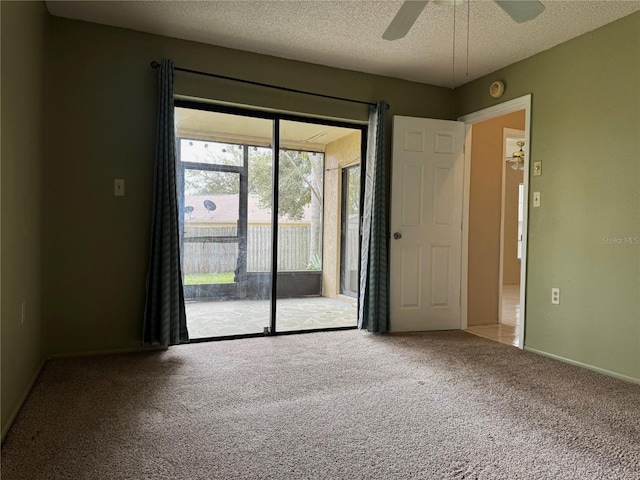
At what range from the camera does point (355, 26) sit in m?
3.13

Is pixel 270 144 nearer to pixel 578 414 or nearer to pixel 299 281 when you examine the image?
pixel 299 281

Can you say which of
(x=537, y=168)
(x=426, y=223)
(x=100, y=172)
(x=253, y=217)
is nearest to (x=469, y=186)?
(x=426, y=223)

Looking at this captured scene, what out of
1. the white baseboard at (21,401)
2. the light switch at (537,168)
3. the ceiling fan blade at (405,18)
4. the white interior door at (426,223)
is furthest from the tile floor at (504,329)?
the white baseboard at (21,401)

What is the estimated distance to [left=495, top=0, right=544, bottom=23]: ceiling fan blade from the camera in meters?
2.02

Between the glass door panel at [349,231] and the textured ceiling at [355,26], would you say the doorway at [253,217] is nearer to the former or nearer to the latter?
the glass door panel at [349,231]

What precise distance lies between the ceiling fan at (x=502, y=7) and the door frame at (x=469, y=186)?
1.60m

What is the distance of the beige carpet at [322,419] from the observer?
1726mm

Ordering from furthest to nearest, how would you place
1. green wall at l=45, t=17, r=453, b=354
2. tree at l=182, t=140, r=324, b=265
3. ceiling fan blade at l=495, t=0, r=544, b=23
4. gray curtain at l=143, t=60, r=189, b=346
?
tree at l=182, t=140, r=324, b=265 < gray curtain at l=143, t=60, r=189, b=346 < green wall at l=45, t=17, r=453, b=354 < ceiling fan blade at l=495, t=0, r=544, b=23

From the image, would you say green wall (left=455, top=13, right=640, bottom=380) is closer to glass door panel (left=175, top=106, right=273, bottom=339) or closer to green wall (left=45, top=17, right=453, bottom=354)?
glass door panel (left=175, top=106, right=273, bottom=339)

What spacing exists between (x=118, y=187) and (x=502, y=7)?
280 cm

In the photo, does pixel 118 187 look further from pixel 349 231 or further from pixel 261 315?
pixel 349 231

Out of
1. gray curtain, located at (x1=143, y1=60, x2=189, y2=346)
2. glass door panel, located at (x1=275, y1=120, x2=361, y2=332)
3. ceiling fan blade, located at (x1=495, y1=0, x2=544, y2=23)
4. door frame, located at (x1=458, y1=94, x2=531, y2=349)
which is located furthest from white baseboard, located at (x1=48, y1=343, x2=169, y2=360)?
ceiling fan blade, located at (x1=495, y1=0, x2=544, y2=23)

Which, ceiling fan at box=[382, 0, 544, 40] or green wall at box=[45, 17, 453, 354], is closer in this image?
ceiling fan at box=[382, 0, 544, 40]

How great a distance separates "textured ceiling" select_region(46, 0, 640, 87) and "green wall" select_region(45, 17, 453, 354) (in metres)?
0.18
